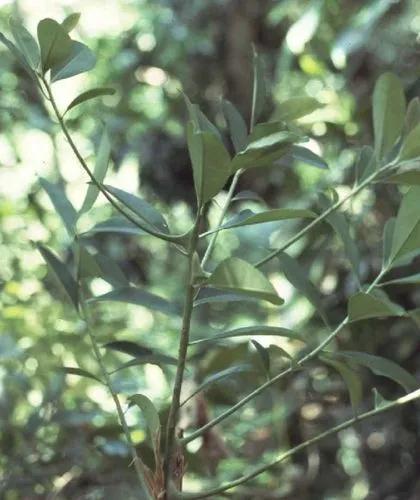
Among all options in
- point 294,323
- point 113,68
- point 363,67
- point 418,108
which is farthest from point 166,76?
point 418,108

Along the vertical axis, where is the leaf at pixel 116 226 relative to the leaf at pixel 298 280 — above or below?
above

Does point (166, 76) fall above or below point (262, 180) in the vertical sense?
above

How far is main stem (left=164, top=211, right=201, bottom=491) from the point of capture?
438mm

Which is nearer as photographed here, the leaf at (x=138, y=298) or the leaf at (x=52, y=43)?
the leaf at (x=52, y=43)

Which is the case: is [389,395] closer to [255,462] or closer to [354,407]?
[255,462]

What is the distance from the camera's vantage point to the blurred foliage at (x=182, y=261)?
954 millimetres

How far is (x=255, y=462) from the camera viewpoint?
44.5 inches

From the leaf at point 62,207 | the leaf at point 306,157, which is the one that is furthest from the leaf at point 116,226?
the leaf at point 306,157

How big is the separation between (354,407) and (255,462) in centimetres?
60

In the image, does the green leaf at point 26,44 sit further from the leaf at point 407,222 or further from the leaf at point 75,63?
the leaf at point 407,222

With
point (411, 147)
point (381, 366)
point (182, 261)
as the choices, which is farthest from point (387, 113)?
point (182, 261)

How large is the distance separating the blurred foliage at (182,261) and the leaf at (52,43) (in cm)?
26

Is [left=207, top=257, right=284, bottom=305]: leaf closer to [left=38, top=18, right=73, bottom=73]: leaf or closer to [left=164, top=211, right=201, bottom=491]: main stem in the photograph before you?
[left=164, top=211, right=201, bottom=491]: main stem

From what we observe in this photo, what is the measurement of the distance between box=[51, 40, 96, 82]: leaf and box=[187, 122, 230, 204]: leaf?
0.09 metres
